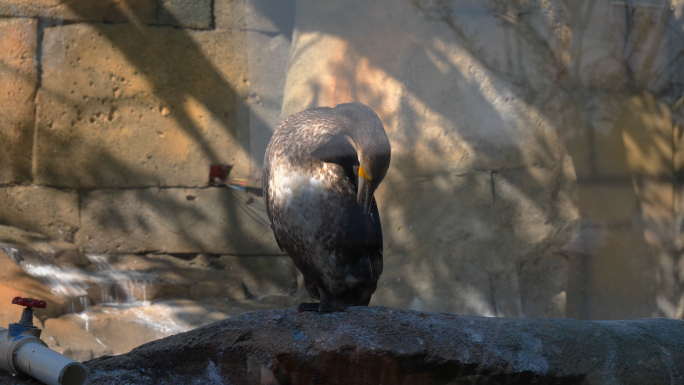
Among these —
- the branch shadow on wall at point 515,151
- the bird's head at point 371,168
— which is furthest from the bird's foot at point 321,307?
the branch shadow on wall at point 515,151

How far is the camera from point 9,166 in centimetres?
404

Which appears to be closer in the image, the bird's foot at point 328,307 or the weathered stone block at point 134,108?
the bird's foot at point 328,307

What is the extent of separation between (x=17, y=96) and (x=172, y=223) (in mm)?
1386

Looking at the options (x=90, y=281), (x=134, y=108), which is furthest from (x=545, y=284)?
(x=134, y=108)

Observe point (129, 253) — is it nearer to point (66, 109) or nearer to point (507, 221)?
point (66, 109)

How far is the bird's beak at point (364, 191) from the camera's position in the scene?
1.94m

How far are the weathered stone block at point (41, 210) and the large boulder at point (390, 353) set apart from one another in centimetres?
259

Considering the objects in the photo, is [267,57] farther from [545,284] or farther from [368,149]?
[545,284]

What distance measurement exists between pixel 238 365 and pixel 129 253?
261cm

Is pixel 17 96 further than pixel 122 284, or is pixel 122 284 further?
pixel 17 96

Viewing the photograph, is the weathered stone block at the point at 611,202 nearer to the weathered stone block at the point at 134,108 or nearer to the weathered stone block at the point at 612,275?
A: the weathered stone block at the point at 612,275

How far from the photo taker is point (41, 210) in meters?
4.08

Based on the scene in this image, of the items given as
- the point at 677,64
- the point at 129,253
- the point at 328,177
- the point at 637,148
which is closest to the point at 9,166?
the point at 129,253

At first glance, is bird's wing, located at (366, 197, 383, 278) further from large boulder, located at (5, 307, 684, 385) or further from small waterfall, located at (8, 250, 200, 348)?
small waterfall, located at (8, 250, 200, 348)
